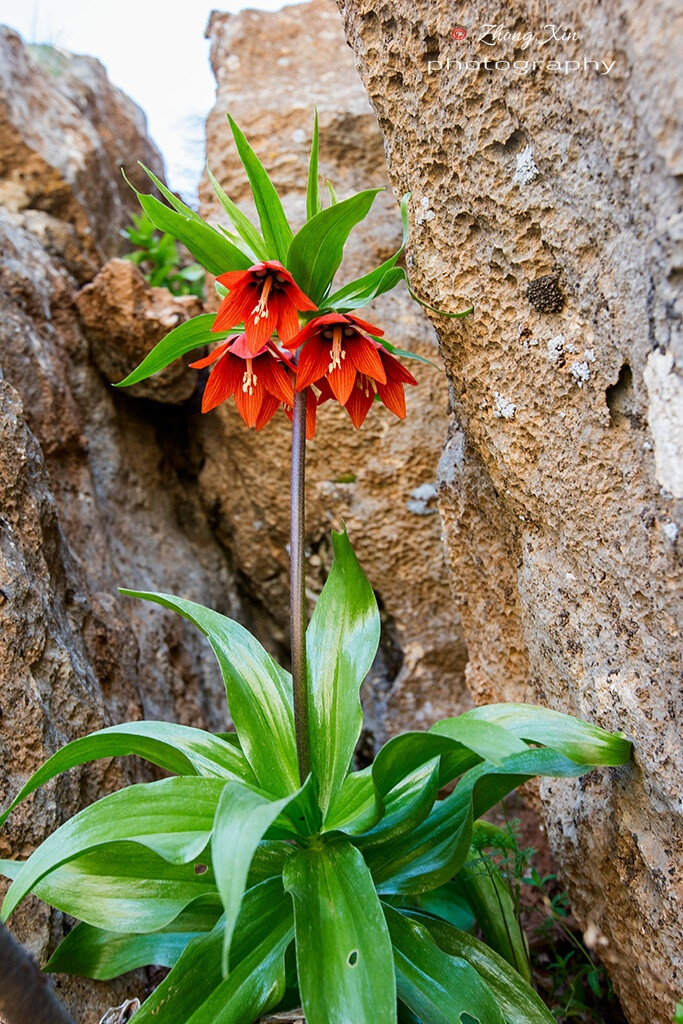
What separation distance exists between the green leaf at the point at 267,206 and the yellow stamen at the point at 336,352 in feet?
0.71

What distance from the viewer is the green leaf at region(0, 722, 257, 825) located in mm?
1449

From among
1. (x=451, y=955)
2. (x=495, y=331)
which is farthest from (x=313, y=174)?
(x=451, y=955)

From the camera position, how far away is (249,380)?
1684mm

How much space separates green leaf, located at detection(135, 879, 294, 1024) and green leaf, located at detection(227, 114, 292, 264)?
137 centimetres

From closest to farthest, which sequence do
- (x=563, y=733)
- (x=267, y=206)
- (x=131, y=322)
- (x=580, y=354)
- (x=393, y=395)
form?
(x=563, y=733) → (x=580, y=354) → (x=267, y=206) → (x=393, y=395) → (x=131, y=322)

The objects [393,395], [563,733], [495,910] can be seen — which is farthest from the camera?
[495,910]

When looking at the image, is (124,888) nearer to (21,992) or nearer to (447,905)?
(21,992)

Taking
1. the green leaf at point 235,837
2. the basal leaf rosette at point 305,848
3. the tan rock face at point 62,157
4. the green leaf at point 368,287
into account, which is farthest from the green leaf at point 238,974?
the tan rock face at point 62,157

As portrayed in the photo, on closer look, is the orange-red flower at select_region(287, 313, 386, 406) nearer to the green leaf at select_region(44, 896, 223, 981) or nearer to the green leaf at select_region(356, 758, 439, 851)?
the green leaf at select_region(356, 758, 439, 851)

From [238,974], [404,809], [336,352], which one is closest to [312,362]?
[336,352]

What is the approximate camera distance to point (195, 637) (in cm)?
340

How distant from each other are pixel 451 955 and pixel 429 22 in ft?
6.72

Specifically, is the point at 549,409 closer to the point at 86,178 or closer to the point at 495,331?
the point at 495,331

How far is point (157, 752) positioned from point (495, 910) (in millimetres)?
991
